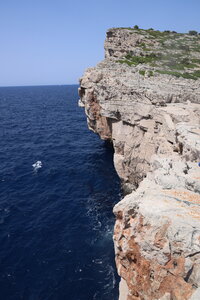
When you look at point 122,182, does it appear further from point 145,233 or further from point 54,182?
point 145,233

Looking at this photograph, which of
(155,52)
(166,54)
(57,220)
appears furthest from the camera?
(155,52)

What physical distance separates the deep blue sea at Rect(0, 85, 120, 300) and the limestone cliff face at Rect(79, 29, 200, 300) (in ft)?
24.3

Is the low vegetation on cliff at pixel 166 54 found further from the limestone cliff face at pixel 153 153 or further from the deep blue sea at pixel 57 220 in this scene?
the deep blue sea at pixel 57 220

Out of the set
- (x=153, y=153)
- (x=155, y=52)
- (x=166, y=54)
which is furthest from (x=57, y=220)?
(x=166, y=54)

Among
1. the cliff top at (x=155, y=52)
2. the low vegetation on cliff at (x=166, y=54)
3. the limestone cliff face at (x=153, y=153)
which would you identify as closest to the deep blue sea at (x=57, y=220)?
the limestone cliff face at (x=153, y=153)

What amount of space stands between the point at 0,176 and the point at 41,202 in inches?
488

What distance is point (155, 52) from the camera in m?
60.2

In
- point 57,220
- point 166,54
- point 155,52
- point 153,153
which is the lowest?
point 57,220

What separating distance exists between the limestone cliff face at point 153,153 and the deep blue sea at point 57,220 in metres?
7.40

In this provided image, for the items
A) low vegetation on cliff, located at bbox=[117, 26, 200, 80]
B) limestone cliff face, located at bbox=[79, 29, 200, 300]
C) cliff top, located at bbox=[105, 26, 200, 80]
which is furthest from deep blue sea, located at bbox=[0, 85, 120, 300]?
low vegetation on cliff, located at bbox=[117, 26, 200, 80]

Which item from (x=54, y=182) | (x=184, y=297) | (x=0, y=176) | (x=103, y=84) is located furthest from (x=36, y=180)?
(x=184, y=297)

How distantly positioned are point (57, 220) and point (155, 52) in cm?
5050

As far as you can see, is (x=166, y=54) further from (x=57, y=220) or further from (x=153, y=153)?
(x=57, y=220)

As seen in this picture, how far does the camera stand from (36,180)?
4284cm
